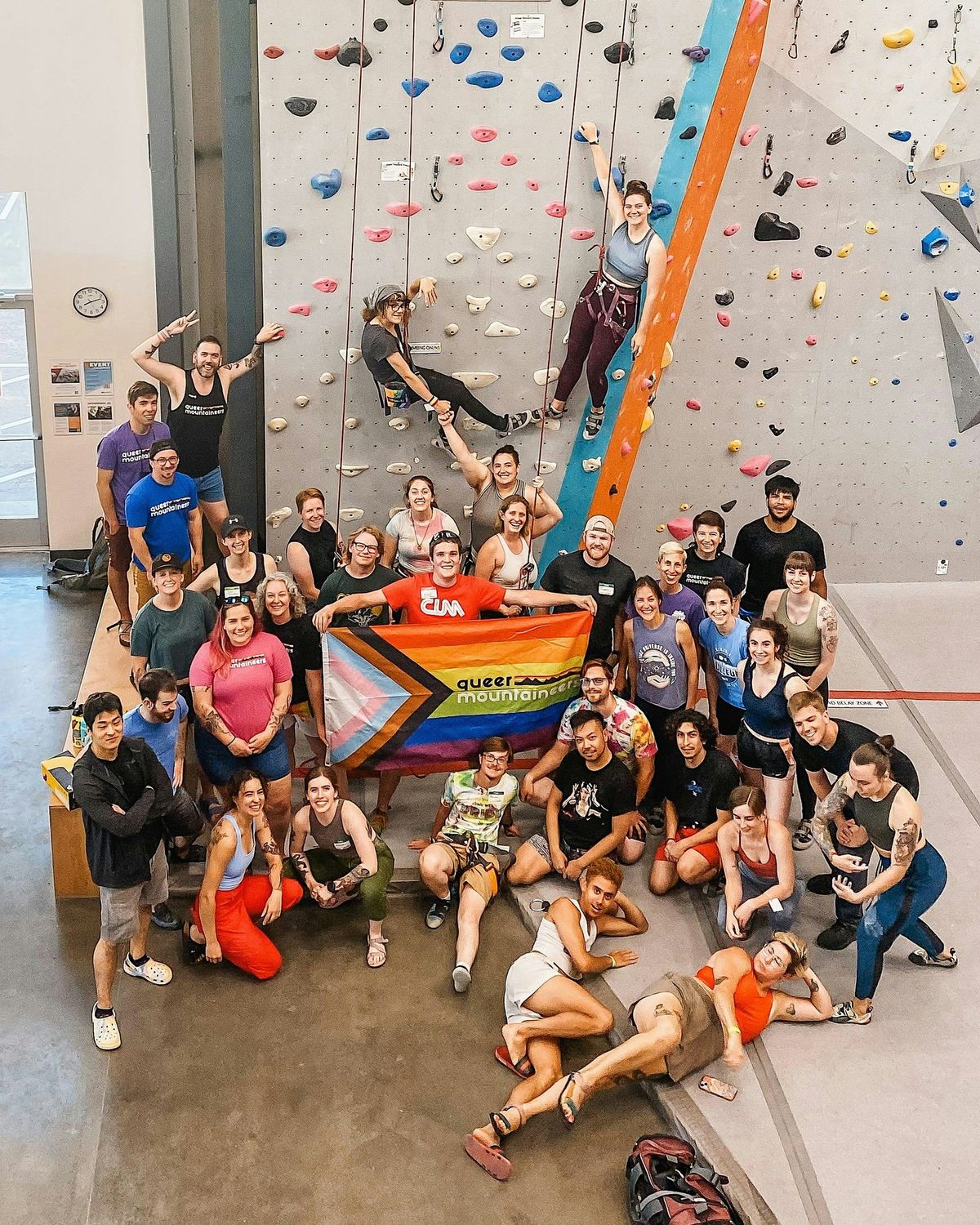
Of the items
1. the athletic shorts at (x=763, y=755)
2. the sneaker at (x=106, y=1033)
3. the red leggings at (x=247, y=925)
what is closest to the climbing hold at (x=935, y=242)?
the athletic shorts at (x=763, y=755)

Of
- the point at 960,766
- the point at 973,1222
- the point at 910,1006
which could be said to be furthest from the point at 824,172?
the point at 973,1222

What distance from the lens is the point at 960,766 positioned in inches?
297

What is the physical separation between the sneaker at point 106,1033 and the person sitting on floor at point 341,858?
1.05 meters

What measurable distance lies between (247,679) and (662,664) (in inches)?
81.8

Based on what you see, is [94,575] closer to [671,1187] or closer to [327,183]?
[327,183]

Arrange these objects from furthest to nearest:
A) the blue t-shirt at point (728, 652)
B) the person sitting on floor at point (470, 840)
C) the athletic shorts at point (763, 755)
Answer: the blue t-shirt at point (728, 652) < the person sitting on floor at point (470, 840) < the athletic shorts at point (763, 755)

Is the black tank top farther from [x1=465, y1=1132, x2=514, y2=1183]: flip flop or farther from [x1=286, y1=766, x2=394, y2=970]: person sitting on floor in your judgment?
[x1=465, y1=1132, x2=514, y2=1183]: flip flop

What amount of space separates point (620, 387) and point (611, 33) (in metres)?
2.14

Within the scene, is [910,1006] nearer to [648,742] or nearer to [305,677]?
[648,742]

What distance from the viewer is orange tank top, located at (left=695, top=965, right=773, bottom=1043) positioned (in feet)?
18.4

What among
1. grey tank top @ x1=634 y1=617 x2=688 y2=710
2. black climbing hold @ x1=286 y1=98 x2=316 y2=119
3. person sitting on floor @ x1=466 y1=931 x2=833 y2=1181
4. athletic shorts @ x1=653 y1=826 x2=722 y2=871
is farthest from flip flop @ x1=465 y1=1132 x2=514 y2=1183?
black climbing hold @ x1=286 y1=98 x2=316 y2=119

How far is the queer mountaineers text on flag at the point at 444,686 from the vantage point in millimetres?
6629

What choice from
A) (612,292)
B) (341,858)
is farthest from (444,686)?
(612,292)

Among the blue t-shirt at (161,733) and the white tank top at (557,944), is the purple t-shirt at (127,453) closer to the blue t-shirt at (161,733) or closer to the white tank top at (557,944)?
the blue t-shirt at (161,733)
